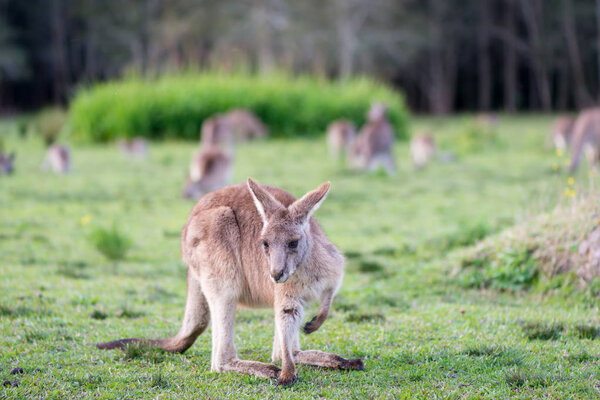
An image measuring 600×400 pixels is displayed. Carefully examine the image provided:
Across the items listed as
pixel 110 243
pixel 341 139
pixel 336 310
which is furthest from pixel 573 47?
pixel 336 310

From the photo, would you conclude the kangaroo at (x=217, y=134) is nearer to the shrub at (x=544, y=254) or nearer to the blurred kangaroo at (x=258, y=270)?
the shrub at (x=544, y=254)

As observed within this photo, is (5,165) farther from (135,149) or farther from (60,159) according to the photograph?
(135,149)

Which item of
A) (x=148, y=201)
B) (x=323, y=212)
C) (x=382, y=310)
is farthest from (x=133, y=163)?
(x=382, y=310)

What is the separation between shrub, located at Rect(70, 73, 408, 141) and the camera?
63.6 feet

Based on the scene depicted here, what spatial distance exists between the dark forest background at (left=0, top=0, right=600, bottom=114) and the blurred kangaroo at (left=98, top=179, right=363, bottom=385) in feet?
93.8

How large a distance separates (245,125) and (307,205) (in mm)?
14846

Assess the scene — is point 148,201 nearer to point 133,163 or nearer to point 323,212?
point 323,212

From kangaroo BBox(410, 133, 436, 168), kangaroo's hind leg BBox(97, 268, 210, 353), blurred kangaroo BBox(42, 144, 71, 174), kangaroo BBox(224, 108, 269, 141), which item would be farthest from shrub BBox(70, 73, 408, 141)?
kangaroo's hind leg BBox(97, 268, 210, 353)

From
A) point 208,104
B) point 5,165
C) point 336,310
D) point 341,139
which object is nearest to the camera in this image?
point 336,310

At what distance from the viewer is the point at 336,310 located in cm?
558

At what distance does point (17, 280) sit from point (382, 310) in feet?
10.0

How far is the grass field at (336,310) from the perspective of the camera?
386 centimetres

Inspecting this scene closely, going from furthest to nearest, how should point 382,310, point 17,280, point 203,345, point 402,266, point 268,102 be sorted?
point 268,102 → point 402,266 → point 17,280 → point 382,310 → point 203,345

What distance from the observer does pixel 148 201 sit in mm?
10633
